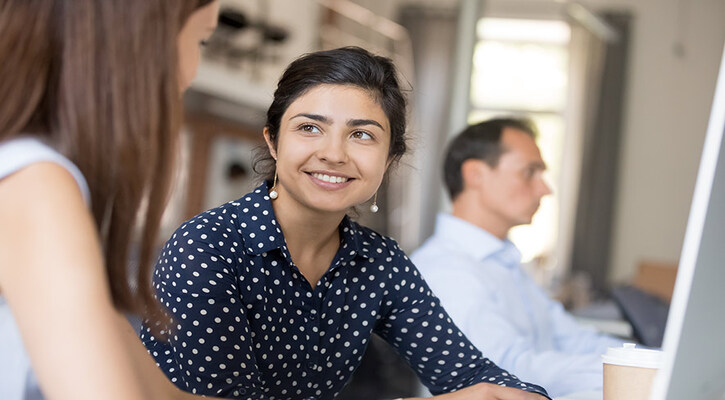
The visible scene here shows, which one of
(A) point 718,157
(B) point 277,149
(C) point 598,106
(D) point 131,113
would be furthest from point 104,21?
(C) point 598,106

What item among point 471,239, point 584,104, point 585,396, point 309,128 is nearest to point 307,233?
point 309,128

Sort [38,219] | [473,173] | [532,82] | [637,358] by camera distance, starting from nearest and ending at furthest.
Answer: [38,219] < [637,358] < [473,173] < [532,82]

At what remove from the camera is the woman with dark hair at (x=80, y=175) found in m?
0.82

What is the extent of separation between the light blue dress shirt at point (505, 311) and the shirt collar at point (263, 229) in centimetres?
56

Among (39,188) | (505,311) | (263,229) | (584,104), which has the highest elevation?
(39,188)

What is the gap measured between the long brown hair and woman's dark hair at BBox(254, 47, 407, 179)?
2.57ft

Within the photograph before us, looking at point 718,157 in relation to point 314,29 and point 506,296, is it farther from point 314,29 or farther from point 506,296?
point 314,29

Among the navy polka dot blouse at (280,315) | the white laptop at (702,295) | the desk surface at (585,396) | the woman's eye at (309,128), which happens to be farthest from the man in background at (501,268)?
the white laptop at (702,295)

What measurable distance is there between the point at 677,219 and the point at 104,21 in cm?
898

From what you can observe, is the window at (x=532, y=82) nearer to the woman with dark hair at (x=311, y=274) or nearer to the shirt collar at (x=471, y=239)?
the shirt collar at (x=471, y=239)

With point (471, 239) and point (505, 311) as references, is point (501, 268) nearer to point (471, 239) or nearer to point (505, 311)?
point (471, 239)

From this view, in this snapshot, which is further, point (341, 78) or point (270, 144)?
point (270, 144)

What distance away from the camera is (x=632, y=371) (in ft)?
4.03

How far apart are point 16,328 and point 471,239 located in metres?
1.81
